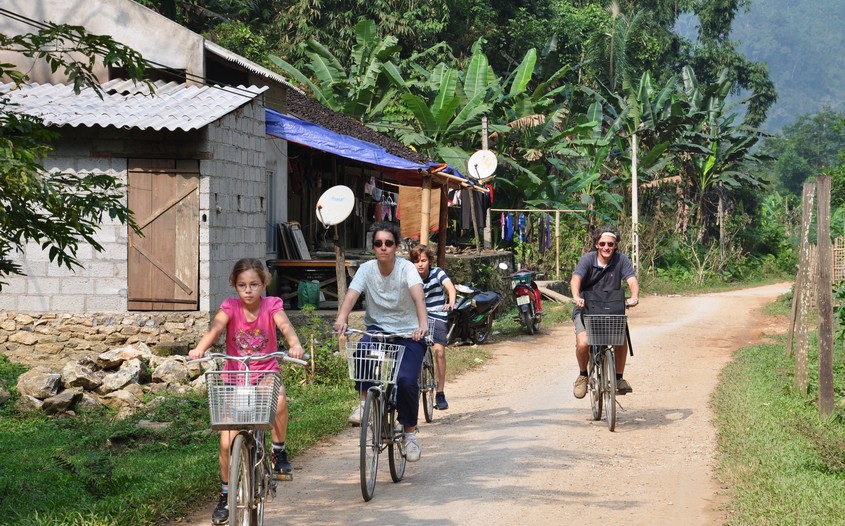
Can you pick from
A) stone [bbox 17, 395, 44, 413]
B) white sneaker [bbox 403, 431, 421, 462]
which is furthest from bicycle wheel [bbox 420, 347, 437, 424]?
stone [bbox 17, 395, 44, 413]

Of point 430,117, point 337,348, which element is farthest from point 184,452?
point 430,117

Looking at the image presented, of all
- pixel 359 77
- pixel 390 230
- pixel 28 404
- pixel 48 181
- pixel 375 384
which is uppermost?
pixel 359 77

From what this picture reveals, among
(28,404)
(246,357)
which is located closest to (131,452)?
(28,404)

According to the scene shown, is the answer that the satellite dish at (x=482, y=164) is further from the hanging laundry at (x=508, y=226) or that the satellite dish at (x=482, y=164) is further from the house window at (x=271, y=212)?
the hanging laundry at (x=508, y=226)

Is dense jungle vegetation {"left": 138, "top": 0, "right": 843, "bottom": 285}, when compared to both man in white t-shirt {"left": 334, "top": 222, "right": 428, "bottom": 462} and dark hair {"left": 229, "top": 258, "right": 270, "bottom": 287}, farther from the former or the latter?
dark hair {"left": 229, "top": 258, "right": 270, "bottom": 287}

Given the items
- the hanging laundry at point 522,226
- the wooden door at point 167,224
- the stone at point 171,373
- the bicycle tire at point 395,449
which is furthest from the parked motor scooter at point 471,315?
the hanging laundry at point 522,226

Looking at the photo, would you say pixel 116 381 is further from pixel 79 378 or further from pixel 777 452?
pixel 777 452

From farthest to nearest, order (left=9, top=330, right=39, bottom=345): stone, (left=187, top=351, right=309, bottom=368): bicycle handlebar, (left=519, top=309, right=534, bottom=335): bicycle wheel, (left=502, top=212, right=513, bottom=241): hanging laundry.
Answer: (left=502, top=212, right=513, bottom=241): hanging laundry
(left=519, top=309, right=534, bottom=335): bicycle wheel
(left=9, top=330, right=39, bottom=345): stone
(left=187, top=351, right=309, bottom=368): bicycle handlebar

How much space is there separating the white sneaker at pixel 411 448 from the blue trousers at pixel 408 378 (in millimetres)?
155

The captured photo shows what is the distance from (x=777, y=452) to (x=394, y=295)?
3223 millimetres

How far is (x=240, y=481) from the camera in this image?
5.30 metres

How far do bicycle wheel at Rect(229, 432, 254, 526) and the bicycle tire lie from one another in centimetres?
177

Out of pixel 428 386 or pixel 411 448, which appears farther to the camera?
pixel 428 386

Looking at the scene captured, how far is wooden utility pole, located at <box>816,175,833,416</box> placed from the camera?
9070mm
